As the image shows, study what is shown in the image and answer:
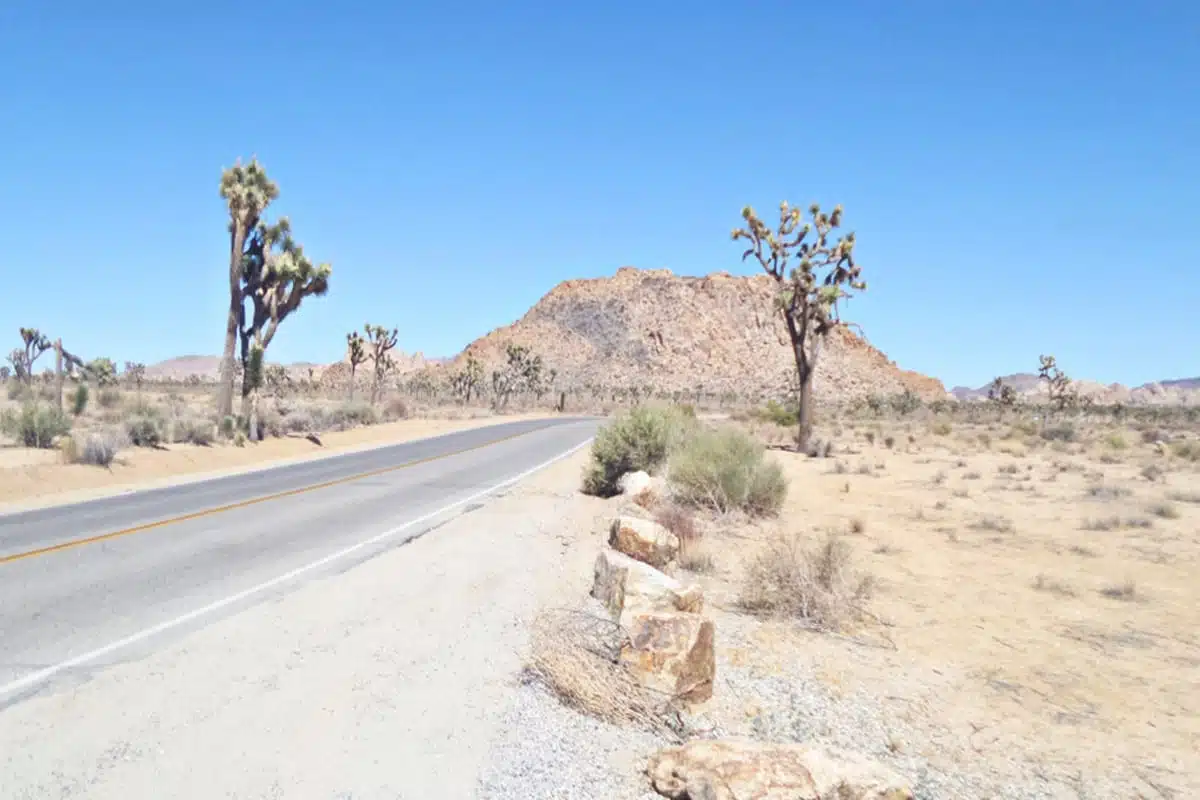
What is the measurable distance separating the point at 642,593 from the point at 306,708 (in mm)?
2689

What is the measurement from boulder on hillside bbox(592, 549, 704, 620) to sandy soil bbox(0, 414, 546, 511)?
11.8 m

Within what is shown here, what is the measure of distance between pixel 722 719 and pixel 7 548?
917cm

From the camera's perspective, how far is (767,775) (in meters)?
4.68

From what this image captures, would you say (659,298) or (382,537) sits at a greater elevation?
(659,298)

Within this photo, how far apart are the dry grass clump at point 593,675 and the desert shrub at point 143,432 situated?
2157 cm

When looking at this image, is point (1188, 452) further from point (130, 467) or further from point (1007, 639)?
point (130, 467)

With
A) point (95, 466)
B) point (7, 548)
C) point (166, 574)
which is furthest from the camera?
point (95, 466)

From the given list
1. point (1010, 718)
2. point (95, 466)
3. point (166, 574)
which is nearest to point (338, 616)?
point (166, 574)

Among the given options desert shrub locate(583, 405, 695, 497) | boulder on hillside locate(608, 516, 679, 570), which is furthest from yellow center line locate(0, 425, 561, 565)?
boulder on hillside locate(608, 516, 679, 570)

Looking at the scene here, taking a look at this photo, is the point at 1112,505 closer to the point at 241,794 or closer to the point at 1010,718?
the point at 1010,718

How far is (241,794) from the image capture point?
4.63 metres

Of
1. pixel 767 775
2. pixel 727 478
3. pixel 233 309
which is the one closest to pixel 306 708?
pixel 767 775

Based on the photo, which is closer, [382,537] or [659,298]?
[382,537]

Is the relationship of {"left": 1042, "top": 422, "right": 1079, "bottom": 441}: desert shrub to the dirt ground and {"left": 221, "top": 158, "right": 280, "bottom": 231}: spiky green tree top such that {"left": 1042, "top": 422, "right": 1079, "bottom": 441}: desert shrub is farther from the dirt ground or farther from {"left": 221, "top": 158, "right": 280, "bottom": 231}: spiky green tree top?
{"left": 221, "top": 158, "right": 280, "bottom": 231}: spiky green tree top
